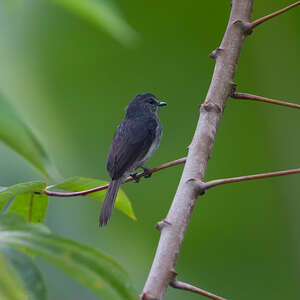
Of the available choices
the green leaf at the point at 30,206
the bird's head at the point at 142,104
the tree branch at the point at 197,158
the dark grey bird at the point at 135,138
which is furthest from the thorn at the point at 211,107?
the bird's head at the point at 142,104

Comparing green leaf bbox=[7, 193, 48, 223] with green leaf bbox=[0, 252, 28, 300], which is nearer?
green leaf bbox=[0, 252, 28, 300]

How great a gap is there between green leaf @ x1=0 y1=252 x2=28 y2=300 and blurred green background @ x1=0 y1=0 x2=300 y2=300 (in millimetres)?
2485

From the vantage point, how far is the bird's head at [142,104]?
3.72m

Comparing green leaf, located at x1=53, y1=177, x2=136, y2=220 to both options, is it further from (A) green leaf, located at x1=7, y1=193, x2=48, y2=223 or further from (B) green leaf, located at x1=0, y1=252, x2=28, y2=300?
(B) green leaf, located at x1=0, y1=252, x2=28, y2=300

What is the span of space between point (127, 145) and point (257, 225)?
37.0 inches

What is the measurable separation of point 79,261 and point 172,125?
264 cm

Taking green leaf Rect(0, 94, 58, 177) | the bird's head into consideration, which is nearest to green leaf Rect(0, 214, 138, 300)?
green leaf Rect(0, 94, 58, 177)

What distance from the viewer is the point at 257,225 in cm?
307

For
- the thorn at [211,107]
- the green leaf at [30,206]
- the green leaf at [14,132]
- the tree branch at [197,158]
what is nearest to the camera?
the green leaf at [14,132]

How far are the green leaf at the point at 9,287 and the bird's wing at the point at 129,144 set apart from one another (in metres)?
2.47

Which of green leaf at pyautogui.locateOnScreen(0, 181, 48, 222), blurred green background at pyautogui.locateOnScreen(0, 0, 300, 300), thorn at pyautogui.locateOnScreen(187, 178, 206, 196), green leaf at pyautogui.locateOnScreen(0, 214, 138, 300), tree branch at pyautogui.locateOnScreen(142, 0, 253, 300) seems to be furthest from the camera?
blurred green background at pyautogui.locateOnScreen(0, 0, 300, 300)

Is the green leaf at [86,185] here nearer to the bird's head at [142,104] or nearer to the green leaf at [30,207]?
the green leaf at [30,207]

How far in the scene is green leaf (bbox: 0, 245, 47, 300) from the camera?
742 millimetres

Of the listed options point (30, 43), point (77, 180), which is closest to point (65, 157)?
point (30, 43)
